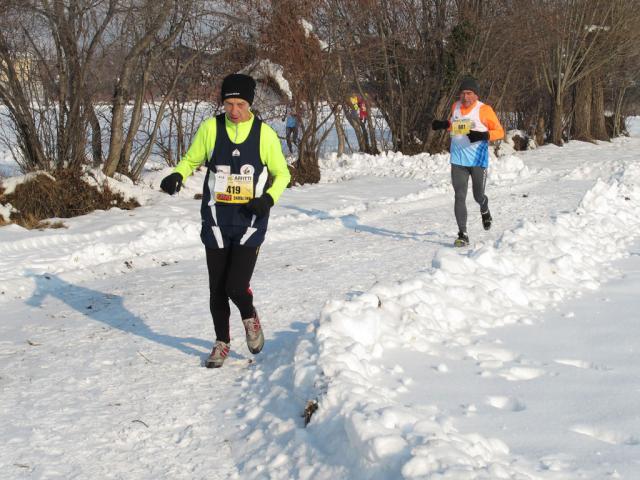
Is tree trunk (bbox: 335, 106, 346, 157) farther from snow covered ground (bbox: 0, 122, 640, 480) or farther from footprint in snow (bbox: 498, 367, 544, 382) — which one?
footprint in snow (bbox: 498, 367, 544, 382)

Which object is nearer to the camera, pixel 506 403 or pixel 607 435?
pixel 607 435

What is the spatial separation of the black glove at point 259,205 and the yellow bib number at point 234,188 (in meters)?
0.11

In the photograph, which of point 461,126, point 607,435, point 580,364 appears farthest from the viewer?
point 461,126

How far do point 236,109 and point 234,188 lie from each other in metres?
0.48

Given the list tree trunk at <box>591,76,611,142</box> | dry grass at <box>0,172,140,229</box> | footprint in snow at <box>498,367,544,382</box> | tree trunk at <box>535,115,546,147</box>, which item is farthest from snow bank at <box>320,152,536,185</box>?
tree trunk at <box>591,76,611,142</box>

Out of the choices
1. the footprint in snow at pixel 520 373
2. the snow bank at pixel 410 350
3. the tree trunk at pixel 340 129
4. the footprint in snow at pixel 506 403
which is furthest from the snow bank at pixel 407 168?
the footprint in snow at pixel 506 403

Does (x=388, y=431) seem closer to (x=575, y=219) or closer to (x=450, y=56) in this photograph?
(x=575, y=219)

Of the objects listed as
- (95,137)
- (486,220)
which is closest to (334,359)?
(486,220)

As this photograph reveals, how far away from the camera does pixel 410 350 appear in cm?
458

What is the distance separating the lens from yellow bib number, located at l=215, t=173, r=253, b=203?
4.54 meters

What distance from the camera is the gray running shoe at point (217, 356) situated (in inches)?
186

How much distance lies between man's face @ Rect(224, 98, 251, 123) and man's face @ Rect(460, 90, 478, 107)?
13.7ft

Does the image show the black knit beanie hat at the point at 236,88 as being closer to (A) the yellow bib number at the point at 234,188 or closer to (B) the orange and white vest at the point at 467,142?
(A) the yellow bib number at the point at 234,188

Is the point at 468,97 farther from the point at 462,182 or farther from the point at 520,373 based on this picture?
the point at 520,373
